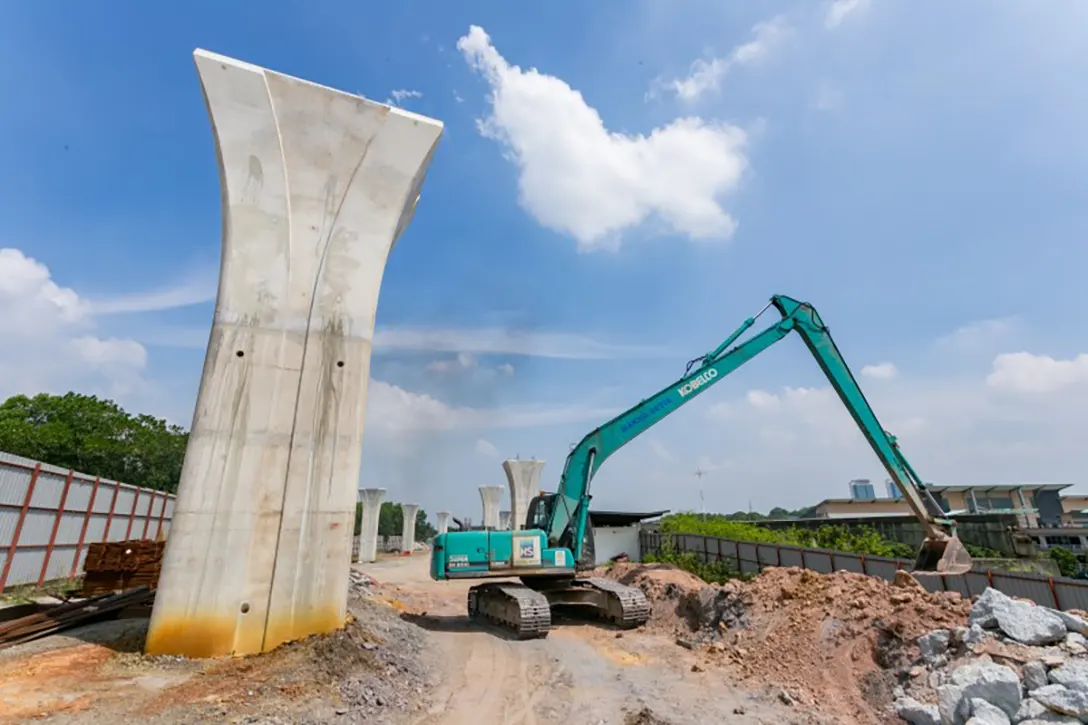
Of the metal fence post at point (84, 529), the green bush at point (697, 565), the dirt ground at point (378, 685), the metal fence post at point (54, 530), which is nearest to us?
the dirt ground at point (378, 685)

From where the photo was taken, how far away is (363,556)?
36.7m

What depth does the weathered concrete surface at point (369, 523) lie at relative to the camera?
36.7 metres

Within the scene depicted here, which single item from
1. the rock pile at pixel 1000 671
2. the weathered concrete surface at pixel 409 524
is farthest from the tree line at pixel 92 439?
the rock pile at pixel 1000 671

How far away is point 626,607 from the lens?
1319 centimetres

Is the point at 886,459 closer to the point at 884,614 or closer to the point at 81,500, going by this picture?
the point at 884,614

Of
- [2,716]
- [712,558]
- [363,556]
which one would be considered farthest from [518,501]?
[2,716]

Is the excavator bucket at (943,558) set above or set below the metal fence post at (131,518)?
below

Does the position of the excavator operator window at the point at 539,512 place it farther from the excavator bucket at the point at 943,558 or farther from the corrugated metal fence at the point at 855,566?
the excavator bucket at the point at 943,558

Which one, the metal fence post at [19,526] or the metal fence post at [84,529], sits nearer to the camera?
the metal fence post at [19,526]

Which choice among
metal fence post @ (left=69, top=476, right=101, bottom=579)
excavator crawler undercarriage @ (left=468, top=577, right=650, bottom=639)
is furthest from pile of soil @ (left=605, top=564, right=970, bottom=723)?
metal fence post @ (left=69, top=476, right=101, bottom=579)

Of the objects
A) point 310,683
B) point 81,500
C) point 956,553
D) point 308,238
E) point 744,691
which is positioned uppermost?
point 308,238

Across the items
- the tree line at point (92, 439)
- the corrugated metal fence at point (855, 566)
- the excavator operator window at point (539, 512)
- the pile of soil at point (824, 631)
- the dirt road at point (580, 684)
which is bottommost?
the dirt road at point (580, 684)

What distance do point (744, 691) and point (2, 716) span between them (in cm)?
938

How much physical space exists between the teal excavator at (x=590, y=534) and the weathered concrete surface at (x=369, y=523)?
24.2 meters
